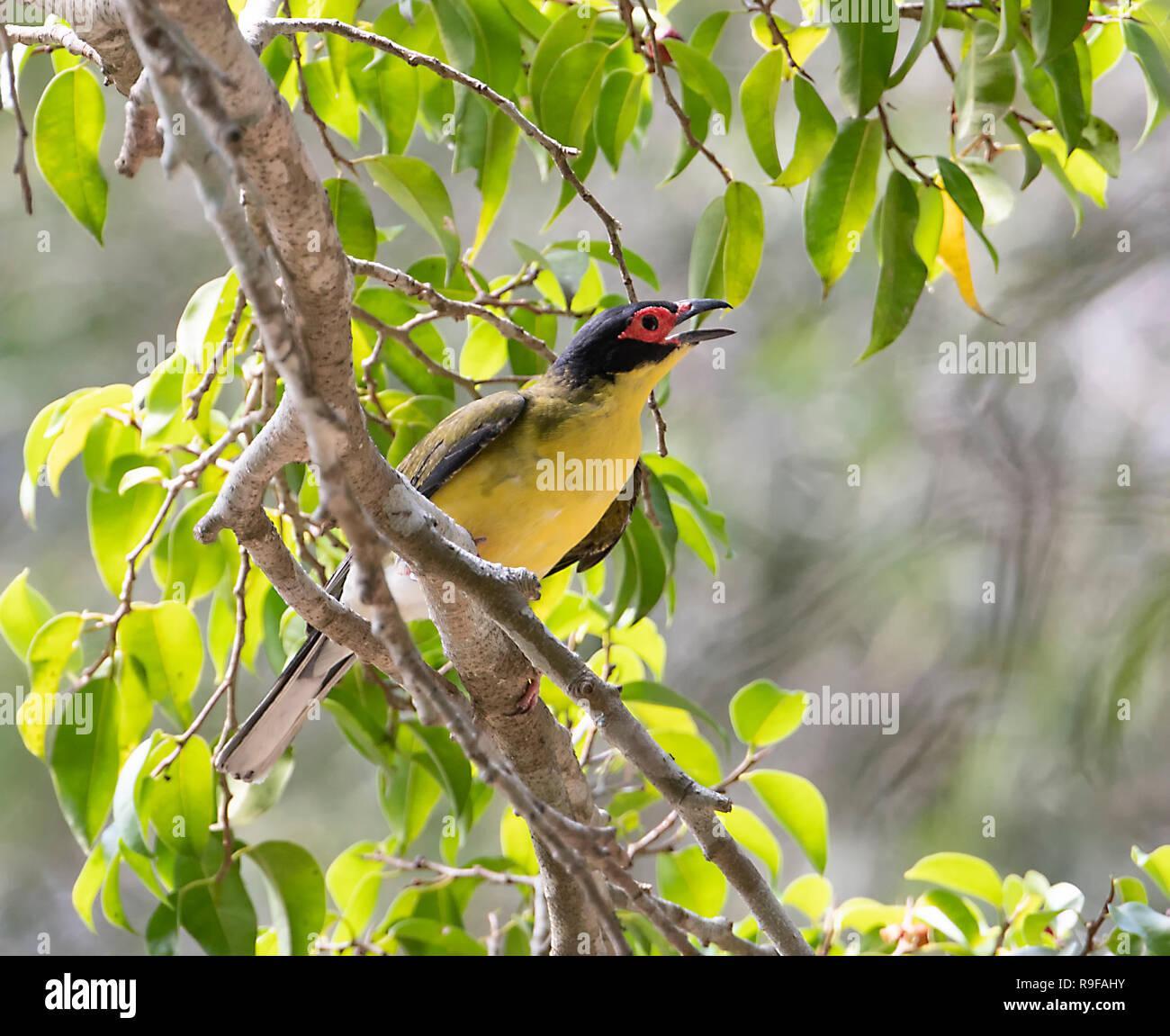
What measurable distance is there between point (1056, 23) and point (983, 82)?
37cm

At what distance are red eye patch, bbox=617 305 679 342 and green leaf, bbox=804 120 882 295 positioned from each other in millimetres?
869

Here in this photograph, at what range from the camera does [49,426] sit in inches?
91.9

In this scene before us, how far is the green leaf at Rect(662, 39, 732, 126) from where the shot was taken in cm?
206

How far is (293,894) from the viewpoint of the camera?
220 cm

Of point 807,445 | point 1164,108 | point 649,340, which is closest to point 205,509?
point 649,340

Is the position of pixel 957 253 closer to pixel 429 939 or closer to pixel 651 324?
pixel 651 324

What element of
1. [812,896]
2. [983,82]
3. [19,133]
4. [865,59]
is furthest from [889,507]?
[19,133]

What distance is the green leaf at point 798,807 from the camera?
2.45 meters

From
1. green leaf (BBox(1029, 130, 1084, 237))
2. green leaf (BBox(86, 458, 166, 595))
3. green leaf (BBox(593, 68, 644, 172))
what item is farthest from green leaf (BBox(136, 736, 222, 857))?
green leaf (BBox(1029, 130, 1084, 237))

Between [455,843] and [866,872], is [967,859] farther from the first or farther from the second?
[866,872]

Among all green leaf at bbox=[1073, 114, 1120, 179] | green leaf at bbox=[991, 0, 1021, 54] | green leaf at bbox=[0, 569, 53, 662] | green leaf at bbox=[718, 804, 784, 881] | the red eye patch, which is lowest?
green leaf at bbox=[718, 804, 784, 881]

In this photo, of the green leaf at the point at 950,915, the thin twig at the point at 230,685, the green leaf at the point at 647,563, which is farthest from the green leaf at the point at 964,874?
the thin twig at the point at 230,685

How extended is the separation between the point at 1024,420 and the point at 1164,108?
4.83m

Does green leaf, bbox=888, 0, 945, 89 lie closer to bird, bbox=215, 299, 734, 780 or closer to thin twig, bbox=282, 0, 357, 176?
bird, bbox=215, 299, 734, 780
